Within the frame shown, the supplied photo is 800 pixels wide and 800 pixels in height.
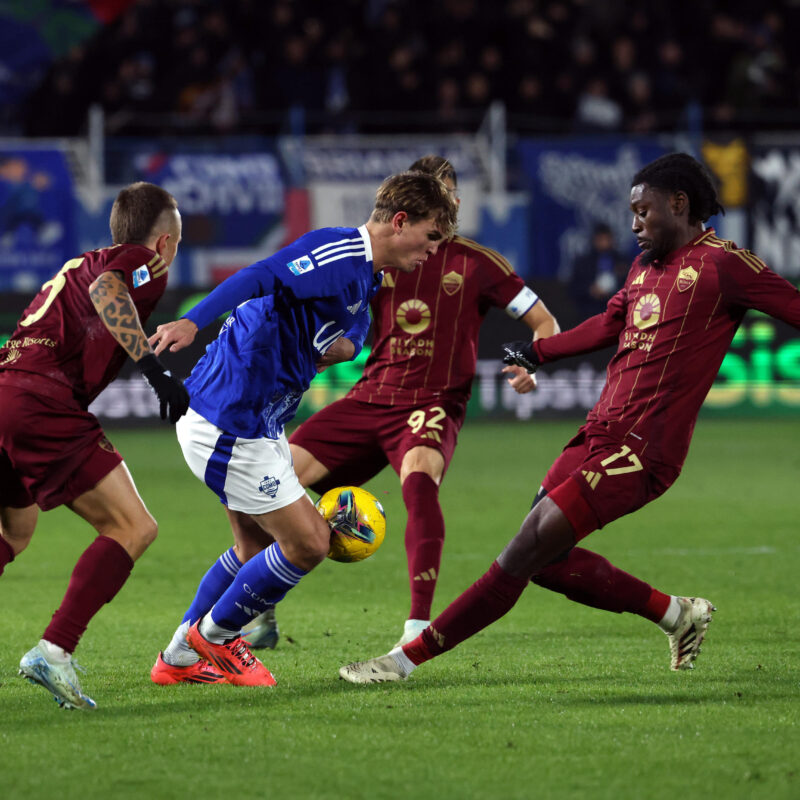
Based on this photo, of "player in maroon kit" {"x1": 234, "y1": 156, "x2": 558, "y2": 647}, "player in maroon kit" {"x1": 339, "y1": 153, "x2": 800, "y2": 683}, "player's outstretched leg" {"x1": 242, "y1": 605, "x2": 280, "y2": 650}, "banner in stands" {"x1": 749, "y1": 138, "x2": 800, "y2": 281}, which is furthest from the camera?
"banner in stands" {"x1": 749, "y1": 138, "x2": 800, "y2": 281}

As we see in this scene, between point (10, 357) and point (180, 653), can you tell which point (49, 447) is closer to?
point (10, 357)

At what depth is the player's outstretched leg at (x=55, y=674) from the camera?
471 cm

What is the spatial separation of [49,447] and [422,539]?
69.3 inches

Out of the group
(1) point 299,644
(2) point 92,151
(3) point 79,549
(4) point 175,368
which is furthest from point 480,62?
(1) point 299,644

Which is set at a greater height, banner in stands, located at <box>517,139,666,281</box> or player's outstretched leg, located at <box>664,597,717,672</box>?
banner in stands, located at <box>517,139,666,281</box>

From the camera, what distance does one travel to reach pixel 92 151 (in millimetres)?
16125

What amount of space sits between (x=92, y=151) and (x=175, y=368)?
306 centimetres

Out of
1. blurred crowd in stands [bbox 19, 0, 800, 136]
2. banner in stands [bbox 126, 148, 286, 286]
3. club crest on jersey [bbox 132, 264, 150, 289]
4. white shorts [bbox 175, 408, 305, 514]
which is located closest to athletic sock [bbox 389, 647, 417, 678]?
white shorts [bbox 175, 408, 305, 514]

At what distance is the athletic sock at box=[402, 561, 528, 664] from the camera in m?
5.07

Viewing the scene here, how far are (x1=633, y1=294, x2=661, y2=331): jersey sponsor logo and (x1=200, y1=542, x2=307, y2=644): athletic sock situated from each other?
1.53m

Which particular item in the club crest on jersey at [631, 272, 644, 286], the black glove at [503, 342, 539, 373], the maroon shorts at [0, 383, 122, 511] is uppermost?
the club crest on jersey at [631, 272, 644, 286]

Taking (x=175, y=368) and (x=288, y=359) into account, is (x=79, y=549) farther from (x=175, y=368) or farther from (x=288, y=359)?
(x=175, y=368)

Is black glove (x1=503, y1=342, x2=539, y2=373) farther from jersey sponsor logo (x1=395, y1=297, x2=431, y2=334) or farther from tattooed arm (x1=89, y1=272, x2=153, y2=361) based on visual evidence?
tattooed arm (x1=89, y1=272, x2=153, y2=361)

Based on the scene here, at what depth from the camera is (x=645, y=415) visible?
17.0 feet
